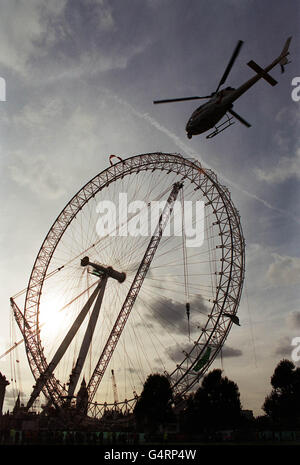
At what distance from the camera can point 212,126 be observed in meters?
37.7

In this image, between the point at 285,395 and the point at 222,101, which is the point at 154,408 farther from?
the point at 222,101

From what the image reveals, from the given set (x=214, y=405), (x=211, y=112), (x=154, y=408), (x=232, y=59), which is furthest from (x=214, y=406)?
(x=232, y=59)

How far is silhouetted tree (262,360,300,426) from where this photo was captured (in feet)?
242

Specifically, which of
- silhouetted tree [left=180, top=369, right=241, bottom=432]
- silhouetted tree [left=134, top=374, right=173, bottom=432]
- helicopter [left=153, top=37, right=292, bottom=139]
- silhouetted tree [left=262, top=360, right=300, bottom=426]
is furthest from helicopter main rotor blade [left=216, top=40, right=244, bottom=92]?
silhouetted tree [left=262, top=360, right=300, bottom=426]

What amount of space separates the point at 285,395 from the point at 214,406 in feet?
59.1

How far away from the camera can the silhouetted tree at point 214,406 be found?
63.7m

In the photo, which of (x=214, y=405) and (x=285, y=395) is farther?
(x=285, y=395)

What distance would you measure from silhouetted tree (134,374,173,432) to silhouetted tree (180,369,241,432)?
→ 8174 mm

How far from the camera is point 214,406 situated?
2576 inches

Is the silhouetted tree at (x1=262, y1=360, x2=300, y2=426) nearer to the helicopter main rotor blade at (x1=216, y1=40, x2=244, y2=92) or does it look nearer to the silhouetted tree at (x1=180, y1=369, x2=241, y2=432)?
the silhouetted tree at (x1=180, y1=369, x2=241, y2=432)

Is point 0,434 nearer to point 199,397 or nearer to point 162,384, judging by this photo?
point 162,384

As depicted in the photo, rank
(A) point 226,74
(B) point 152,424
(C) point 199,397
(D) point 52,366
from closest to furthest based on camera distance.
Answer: (A) point 226,74 → (B) point 152,424 → (D) point 52,366 → (C) point 199,397
